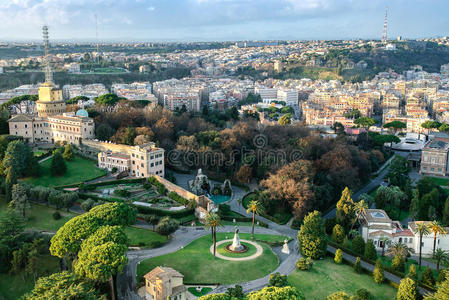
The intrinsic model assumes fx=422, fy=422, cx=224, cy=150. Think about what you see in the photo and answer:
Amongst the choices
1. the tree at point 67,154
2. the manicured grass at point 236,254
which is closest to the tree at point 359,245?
the manicured grass at point 236,254

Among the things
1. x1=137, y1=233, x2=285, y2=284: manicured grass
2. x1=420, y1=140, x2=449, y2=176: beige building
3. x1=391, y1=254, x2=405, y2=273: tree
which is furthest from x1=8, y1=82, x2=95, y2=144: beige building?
x1=420, y1=140, x2=449, y2=176: beige building

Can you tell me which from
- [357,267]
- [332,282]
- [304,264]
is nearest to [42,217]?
[304,264]

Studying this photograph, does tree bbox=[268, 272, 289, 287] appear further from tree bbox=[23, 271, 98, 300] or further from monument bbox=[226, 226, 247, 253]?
tree bbox=[23, 271, 98, 300]

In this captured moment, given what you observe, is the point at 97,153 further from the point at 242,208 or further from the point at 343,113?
the point at 343,113

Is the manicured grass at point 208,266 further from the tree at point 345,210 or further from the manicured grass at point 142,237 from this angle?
the tree at point 345,210

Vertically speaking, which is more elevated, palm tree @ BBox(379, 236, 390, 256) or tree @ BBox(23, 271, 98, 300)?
tree @ BBox(23, 271, 98, 300)

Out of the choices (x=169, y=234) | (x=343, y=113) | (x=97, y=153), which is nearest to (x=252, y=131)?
(x=97, y=153)
